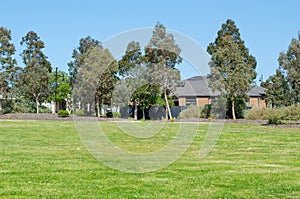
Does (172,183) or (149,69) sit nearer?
(172,183)

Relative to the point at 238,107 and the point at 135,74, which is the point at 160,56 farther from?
the point at 238,107

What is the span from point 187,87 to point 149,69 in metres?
17.1

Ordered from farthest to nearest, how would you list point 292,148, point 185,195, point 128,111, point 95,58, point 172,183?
point 128,111 → point 95,58 → point 292,148 → point 172,183 → point 185,195

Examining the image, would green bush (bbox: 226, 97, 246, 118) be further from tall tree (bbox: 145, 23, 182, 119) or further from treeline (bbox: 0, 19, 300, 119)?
tall tree (bbox: 145, 23, 182, 119)

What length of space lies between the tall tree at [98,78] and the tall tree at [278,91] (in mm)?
13414

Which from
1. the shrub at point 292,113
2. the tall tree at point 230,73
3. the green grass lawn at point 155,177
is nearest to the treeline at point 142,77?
the tall tree at point 230,73

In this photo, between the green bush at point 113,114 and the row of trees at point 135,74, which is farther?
the green bush at point 113,114

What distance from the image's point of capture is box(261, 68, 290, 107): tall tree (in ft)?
128

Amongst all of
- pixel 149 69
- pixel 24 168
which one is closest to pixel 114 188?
pixel 24 168

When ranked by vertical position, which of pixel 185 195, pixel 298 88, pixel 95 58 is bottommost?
pixel 185 195

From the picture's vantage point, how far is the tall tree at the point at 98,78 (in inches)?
1396

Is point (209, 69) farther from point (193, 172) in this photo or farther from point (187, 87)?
point (193, 172)

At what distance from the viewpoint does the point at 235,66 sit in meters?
33.6

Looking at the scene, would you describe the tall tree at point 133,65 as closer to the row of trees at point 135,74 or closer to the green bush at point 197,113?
the row of trees at point 135,74
